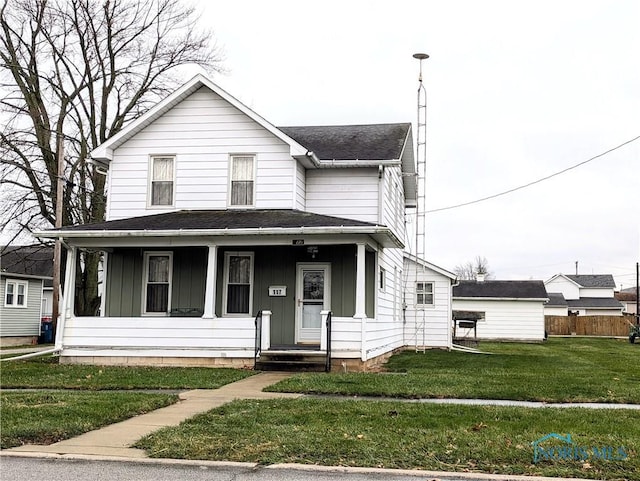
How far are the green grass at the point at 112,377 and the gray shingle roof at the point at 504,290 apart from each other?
1148 inches

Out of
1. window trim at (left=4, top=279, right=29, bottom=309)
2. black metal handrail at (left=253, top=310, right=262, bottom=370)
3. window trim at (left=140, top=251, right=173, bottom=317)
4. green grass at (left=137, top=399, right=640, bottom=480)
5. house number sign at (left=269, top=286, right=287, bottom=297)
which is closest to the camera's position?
green grass at (left=137, top=399, right=640, bottom=480)

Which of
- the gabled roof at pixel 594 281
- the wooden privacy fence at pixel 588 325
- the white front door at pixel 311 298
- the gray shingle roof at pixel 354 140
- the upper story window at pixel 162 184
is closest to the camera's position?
the white front door at pixel 311 298

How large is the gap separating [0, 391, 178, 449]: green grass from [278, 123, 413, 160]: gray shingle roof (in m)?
10.2

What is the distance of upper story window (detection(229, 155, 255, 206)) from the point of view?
63.4 ft

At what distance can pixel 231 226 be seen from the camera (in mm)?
16797

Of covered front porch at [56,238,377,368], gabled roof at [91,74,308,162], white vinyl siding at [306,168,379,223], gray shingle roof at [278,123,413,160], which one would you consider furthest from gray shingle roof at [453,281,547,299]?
gabled roof at [91,74,308,162]

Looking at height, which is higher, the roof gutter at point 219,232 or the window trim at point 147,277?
the roof gutter at point 219,232

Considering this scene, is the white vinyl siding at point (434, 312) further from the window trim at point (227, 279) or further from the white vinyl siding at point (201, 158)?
the window trim at point (227, 279)

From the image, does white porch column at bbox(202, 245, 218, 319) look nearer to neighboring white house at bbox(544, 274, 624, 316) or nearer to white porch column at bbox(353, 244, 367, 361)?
white porch column at bbox(353, 244, 367, 361)

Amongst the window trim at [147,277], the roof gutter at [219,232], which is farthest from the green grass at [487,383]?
the window trim at [147,277]

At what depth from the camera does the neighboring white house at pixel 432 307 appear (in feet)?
90.7

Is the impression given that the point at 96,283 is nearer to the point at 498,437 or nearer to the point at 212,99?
the point at 212,99

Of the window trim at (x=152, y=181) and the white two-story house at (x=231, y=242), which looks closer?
the white two-story house at (x=231, y=242)

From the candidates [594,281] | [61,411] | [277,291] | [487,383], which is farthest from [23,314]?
[594,281]
